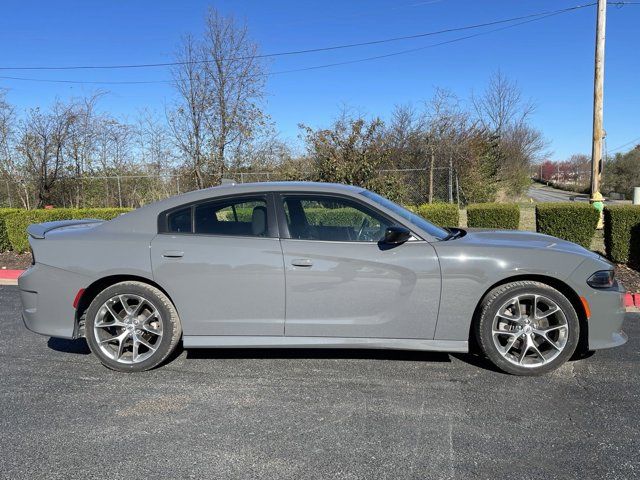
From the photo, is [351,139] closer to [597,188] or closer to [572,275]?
[597,188]

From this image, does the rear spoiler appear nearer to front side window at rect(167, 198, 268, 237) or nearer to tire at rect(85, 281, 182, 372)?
tire at rect(85, 281, 182, 372)

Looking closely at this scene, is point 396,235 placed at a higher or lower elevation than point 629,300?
higher

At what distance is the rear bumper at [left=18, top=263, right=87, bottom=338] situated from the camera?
374cm

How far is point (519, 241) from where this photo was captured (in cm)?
376

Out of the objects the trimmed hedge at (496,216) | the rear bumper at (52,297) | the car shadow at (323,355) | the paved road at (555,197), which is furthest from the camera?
the paved road at (555,197)

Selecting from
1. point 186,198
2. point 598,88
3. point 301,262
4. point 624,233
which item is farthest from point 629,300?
point 598,88

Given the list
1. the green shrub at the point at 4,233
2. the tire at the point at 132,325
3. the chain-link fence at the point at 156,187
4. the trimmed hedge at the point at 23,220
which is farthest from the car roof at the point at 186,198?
the chain-link fence at the point at 156,187

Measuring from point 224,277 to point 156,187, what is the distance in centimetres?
1497

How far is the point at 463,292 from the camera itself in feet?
11.6

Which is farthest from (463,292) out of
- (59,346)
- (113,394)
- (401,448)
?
(59,346)

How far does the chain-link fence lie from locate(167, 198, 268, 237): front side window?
32.5 feet

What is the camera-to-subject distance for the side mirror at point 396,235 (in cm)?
351

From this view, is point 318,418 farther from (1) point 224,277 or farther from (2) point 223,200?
(2) point 223,200

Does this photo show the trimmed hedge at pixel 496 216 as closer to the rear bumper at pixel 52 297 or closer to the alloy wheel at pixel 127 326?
the alloy wheel at pixel 127 326
